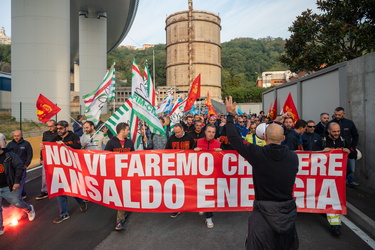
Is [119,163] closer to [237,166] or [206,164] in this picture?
[206,164]

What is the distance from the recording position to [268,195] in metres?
2.33

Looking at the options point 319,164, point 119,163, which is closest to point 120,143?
point 119,163

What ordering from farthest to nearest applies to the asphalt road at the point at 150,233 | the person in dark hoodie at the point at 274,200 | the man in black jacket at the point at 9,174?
the man in black jacket at the point at 9,174
the asphalt road at the point at 150,233
the person in dark hoodie at the point at 274,200

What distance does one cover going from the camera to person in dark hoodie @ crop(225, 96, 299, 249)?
2279mm

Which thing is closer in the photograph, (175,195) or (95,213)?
(175,195)

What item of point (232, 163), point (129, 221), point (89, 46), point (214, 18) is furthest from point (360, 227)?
point (214, 18)

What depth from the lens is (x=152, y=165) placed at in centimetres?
416

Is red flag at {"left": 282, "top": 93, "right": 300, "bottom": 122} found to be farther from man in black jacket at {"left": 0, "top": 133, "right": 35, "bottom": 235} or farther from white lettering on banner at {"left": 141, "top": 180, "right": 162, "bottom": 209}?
man in black jacket at {"left": 0, "top": 133, "right": 35, "bottom": 235}

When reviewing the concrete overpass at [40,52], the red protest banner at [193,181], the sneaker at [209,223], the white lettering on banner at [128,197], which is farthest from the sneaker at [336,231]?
the concrete overpass at [40,52]

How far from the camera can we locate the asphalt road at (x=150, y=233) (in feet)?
11.6

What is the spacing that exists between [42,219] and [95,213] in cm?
89

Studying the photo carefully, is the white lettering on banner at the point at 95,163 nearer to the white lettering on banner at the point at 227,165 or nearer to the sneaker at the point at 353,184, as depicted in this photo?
the white lettering on banner at the point at 227,165

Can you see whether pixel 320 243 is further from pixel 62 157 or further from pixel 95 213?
pixel 62 157

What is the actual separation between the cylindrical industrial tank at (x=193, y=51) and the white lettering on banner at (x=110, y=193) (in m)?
49.1
